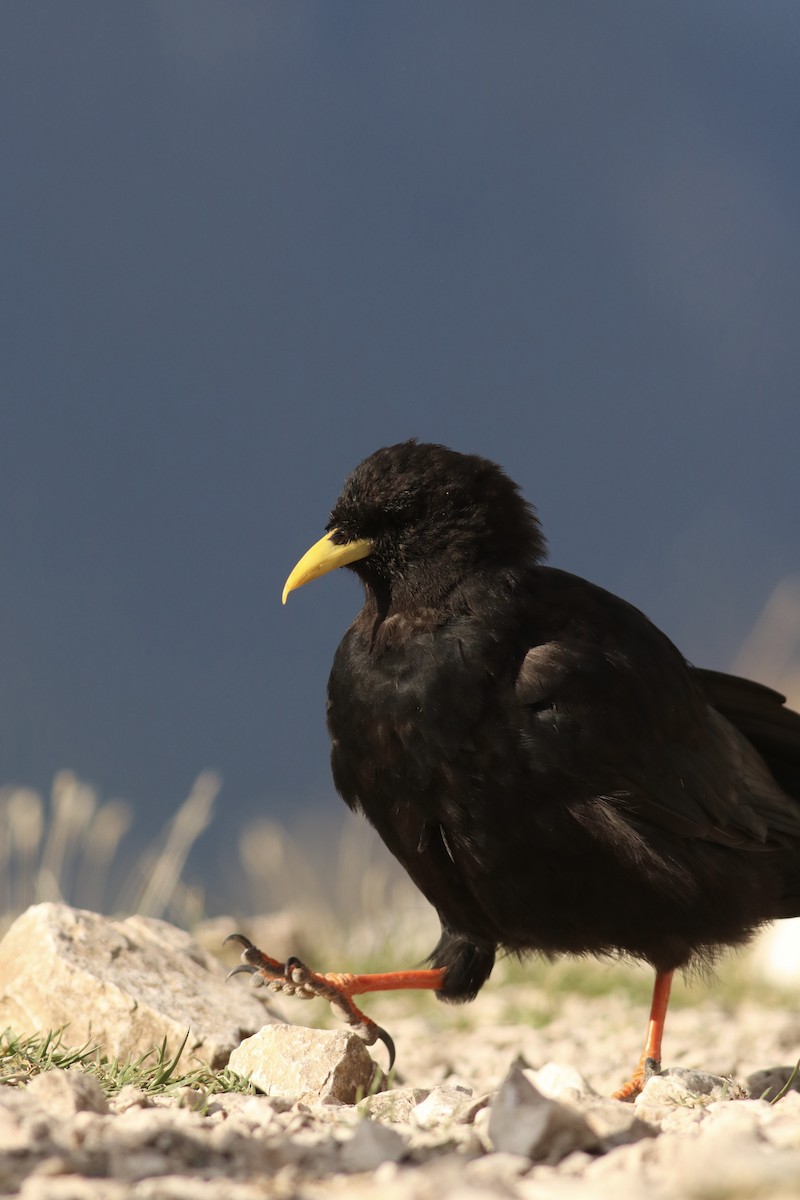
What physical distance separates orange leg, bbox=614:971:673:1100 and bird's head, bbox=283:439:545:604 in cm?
181

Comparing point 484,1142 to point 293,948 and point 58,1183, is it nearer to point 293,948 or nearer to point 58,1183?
point 58,1183

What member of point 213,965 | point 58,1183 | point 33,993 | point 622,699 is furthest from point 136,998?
point 58,1183

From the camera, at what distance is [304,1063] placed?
4.14 m

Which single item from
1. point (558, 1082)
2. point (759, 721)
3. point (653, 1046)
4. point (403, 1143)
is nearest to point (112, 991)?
point (558, 1082)

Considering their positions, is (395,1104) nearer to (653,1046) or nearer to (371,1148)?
(371,1148)

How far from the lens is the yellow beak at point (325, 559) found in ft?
15.8

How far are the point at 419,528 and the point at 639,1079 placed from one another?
7.29ft

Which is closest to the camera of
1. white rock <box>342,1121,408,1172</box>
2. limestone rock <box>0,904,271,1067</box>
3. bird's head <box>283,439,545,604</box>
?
white rock <box>342,1121,408,1172</box>

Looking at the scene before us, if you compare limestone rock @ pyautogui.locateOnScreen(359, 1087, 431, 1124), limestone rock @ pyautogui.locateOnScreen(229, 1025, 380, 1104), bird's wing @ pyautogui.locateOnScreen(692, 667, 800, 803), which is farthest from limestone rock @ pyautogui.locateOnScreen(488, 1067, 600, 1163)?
bird's wing @ pyautogui.locateOnScreen(692, 667, 800, 803)

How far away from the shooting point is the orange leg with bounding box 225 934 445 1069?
15.9 ft

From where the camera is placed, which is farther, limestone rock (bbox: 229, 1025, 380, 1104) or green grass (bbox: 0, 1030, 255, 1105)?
limestone rock (bbox: 229, 1025, 380, 1104)

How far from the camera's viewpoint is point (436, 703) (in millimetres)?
4383

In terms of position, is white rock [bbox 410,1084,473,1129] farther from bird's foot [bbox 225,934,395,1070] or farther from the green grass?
bird's foot [bbox 225,934,395,1070]

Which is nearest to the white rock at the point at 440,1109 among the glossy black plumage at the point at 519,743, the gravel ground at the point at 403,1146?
the gravel ground at the point at 403,1146
